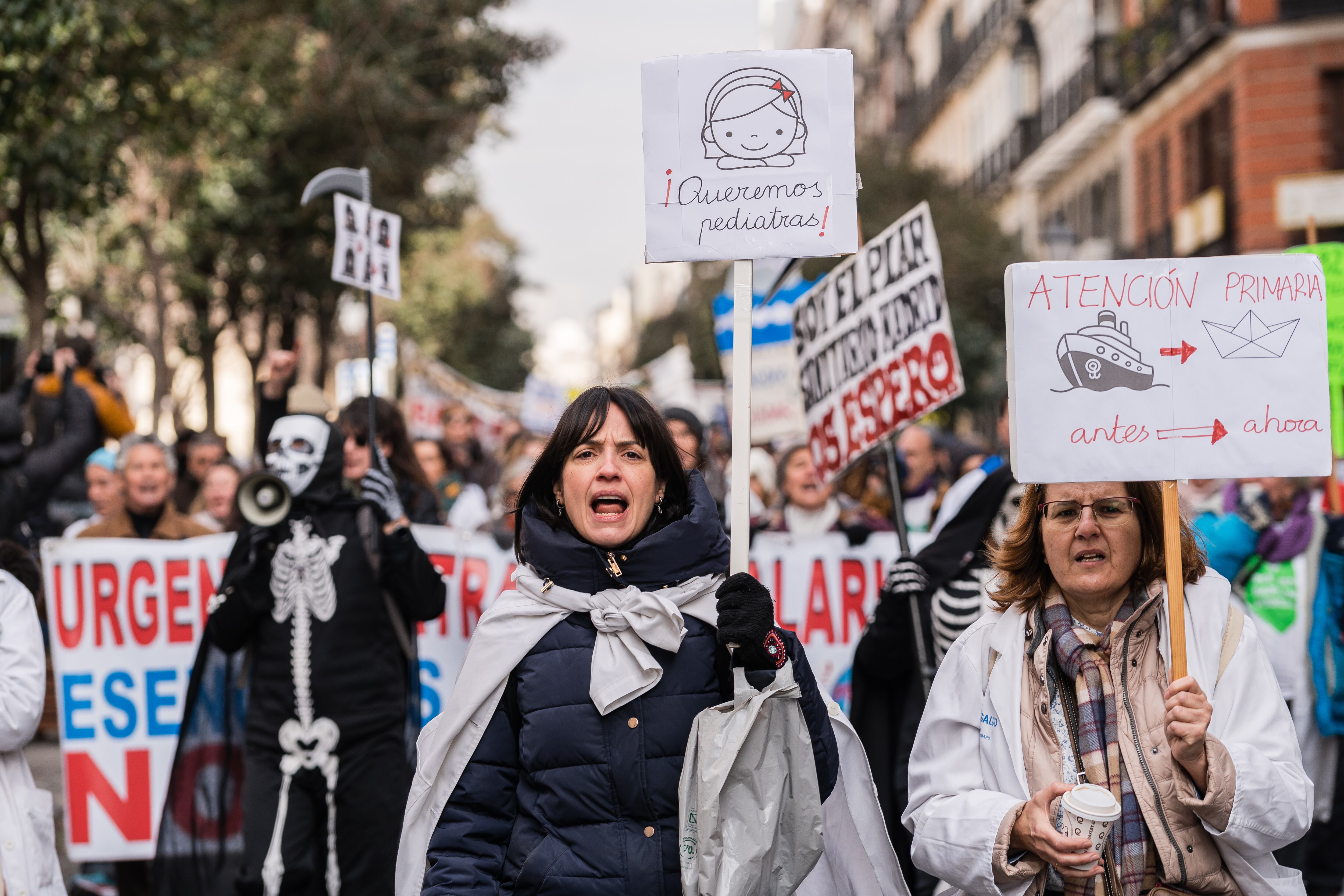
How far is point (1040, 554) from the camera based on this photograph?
3.57 m

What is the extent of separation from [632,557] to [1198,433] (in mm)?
1217

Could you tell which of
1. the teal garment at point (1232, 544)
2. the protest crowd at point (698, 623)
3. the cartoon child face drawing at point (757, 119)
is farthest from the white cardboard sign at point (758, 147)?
the teal garment at point (1232, 544)

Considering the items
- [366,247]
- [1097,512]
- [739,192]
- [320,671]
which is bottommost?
[320,671]

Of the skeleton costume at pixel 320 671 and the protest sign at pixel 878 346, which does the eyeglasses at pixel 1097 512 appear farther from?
the skeleton costume at pixel 320 671

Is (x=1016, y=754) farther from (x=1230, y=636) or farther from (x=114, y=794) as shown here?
(x=114, y=794)

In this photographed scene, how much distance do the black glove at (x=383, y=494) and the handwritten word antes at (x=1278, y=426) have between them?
3066 mm

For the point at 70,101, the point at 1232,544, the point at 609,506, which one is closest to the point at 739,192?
the point at 609,506

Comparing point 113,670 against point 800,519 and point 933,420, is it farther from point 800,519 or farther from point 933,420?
point 933,420

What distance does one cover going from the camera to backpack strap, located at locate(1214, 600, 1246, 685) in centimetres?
324

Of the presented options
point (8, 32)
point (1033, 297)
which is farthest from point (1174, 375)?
point (8, 32)

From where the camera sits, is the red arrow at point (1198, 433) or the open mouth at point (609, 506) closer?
the red arrow at point (1198, 433)

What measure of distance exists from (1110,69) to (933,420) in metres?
14.9

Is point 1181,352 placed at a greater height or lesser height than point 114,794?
greater

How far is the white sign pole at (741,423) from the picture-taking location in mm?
3430
